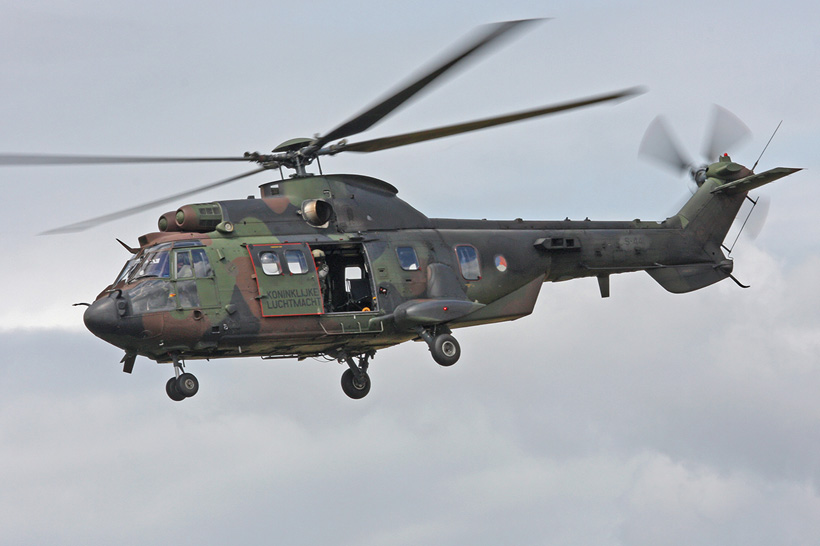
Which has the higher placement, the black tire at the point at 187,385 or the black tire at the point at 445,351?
the black tire at the point at 187,385

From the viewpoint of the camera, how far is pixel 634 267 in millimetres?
28594

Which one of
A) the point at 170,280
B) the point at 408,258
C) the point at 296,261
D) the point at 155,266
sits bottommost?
the point at 408,258

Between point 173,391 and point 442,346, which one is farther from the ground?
point 173,391

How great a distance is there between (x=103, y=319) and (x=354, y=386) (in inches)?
245

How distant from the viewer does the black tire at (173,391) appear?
2291cm

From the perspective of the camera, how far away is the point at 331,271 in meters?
25.0

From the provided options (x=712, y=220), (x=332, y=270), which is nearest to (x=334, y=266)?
(x=332, y=270)

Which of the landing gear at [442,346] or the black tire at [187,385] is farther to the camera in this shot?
the landing gear at [442,346]

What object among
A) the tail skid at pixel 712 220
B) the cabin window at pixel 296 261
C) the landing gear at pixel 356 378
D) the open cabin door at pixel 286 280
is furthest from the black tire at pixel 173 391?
the tail skid at pixel 712 220

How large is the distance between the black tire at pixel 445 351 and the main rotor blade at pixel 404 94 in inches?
182

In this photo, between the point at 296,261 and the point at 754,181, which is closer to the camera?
the point at 296,261

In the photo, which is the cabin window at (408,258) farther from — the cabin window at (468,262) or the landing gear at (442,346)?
the landing gear at (442,346)

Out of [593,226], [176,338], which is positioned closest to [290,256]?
[176,338]

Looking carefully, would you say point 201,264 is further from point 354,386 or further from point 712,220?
point 712,220
